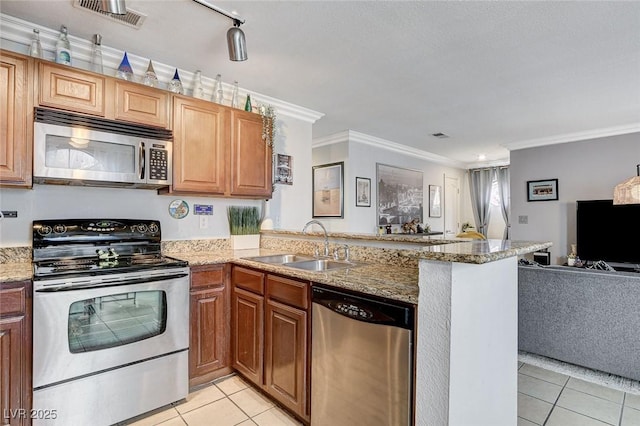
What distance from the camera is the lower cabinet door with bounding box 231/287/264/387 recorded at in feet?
7.17

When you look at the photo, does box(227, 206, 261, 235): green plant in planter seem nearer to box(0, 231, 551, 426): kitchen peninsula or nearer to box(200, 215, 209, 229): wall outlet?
box(200, 215, 209, 229): wall outlet

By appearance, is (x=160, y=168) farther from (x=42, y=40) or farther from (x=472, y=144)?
(x=472, y=144)

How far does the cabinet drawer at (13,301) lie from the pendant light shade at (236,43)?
1.75m

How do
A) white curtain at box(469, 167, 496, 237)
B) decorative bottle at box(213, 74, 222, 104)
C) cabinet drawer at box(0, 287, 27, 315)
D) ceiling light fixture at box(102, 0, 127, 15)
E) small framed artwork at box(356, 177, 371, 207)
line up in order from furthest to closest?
white curtain at box(469, 167, 496, 237) < small framed artwork at box(356, 177, 371, 207) < decorative bottle at box(213, 74, 222, 104) < cabinet drawer at box(0, 287, 27, 315) < ceiling light fixture at box(102, 0, 127, 15)

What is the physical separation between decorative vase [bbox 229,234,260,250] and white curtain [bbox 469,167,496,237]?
19.8 feet

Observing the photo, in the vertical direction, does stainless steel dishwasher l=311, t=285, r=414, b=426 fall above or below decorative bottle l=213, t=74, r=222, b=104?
below

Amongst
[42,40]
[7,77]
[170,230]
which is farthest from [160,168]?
[42,40]

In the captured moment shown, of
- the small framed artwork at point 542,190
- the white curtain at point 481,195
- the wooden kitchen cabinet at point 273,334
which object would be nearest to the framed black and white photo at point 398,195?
the small framed artwork at point 542,190

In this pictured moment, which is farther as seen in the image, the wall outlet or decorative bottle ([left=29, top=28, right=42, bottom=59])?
the wall outlet

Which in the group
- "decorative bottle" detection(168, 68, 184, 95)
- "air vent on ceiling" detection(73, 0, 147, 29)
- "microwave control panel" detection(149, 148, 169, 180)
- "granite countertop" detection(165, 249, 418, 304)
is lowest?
"granite countertop" detection(165, 249, 418, 304)

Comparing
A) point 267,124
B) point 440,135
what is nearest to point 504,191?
point 440,135

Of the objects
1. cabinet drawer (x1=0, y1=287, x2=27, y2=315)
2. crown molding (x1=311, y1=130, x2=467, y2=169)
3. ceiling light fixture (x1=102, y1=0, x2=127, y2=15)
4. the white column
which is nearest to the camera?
the white column

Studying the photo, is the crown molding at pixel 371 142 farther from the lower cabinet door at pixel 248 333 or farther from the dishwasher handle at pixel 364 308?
the dishwasher handle at pixel 364 308

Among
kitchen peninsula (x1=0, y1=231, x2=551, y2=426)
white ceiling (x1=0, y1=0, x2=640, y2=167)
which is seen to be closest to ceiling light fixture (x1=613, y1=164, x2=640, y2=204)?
white ceiling (x1=0, y1=0, x2=640, y2=167)
